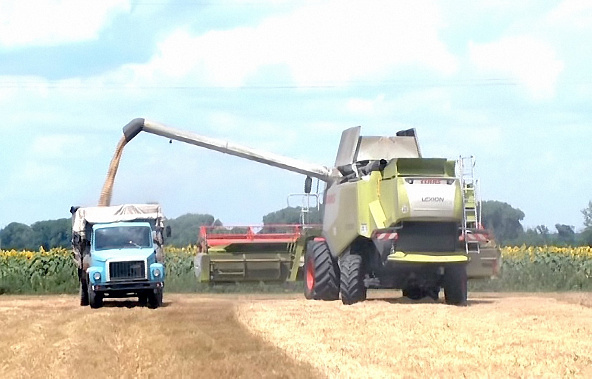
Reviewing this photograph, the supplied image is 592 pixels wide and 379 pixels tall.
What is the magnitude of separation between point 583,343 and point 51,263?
28545mm

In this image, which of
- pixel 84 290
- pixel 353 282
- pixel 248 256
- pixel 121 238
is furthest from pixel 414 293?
pixel 84 290

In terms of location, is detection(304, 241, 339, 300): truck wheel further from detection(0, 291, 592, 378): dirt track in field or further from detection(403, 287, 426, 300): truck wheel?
detection(0, 291, 592, 378): dirt track in field

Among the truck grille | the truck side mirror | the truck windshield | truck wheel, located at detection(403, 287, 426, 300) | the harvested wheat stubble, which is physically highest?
the truck side mirror

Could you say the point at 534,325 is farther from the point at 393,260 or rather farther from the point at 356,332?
the point at 393,260

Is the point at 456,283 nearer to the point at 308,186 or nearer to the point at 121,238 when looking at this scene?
the point at 308,186

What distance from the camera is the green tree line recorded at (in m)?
30.9

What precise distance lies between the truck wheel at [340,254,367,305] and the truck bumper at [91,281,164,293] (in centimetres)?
505

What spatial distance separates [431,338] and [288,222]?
55.4ft

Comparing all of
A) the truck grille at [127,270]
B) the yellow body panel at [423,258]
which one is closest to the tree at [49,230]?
the truck grille at [127,270]

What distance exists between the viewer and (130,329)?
58.5ft

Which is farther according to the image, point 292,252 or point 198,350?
point 292,252

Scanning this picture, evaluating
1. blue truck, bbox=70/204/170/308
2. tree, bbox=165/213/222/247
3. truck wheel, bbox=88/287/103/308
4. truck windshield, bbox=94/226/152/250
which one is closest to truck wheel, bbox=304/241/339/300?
blue truck, bbox=70/204/170/308

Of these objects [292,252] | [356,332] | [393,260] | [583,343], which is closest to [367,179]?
[393,260]

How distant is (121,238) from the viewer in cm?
2648
